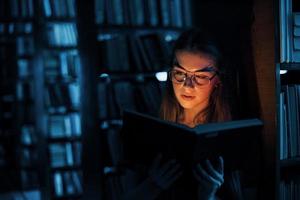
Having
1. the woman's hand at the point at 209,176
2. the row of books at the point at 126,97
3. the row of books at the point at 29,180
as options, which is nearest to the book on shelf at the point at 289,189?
the woman's hand at the point at 209,176

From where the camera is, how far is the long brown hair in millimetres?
1384

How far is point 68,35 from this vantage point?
337cm

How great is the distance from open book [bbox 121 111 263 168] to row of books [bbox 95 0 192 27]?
140 cm

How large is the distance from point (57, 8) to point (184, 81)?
2260 millimetres

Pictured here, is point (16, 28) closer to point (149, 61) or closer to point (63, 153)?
point (63, 153)

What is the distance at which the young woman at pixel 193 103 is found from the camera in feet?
4.05

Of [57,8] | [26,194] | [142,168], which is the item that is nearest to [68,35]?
[57,8]

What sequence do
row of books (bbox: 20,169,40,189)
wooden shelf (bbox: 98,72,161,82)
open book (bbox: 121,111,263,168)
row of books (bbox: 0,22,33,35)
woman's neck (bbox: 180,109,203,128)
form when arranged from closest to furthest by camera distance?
open book (bbox: 121,111,263,168)
woman's neck (bbox: 180,109,203,128)
wooden shelf (bbox: 98,72,161,82)
row of books (bbox: 0,22,33,35)
row of books (bbox: 20,169,40,189)

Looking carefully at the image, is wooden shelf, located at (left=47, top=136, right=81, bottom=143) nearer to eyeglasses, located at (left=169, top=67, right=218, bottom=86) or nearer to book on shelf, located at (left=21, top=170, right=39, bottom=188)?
book on shelf, located at (left=21, top=170, right=39, bottom=188)

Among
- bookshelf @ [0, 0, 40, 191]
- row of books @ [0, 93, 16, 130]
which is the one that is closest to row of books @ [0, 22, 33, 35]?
bookshelf @ [0, 0, 40, 191]

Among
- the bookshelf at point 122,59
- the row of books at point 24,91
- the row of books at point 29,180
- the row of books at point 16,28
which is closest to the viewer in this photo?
the bookshelf at point 122,59

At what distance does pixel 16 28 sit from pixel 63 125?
1.23 meters

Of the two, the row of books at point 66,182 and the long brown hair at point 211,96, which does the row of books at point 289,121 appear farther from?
the row of books at point 66,182

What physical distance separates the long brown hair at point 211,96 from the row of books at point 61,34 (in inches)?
82.0
